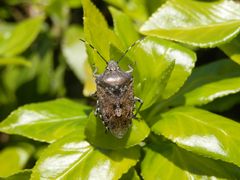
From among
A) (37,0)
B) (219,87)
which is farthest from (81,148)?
(37,0)

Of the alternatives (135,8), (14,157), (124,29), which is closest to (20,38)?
Answer: (14,157)

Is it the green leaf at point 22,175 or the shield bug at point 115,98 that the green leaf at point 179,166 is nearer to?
the shield bug at point 115,98

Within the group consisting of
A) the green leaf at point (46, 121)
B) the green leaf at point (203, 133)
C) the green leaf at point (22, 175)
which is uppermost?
the green leaf at point (203, 133)

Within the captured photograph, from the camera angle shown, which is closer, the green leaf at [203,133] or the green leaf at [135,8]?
the green leaf at [203,133]

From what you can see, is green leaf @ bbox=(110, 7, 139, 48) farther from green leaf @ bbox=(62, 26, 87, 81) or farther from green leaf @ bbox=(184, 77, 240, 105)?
green leaf @ bbox=(62, 26, 87, 81)

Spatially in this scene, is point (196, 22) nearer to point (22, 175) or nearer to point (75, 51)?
point (22, 175)

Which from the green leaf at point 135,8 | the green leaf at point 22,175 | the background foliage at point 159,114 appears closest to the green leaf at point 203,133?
the background foliage at point 159,114
